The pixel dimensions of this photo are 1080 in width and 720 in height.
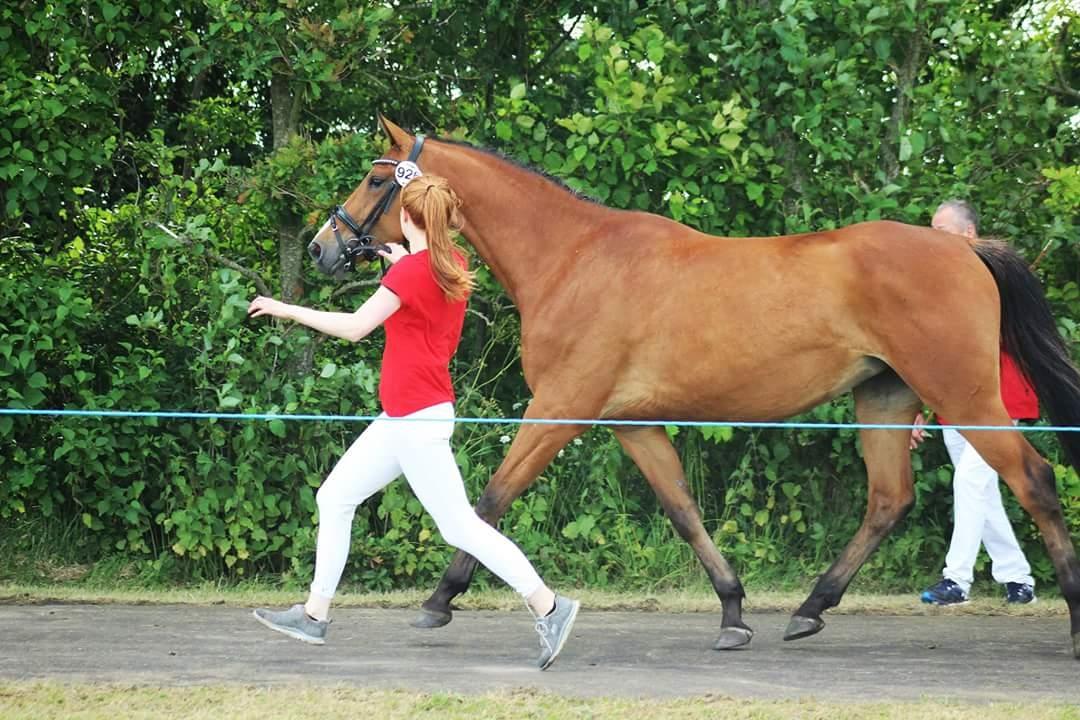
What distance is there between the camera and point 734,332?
22.4 ft

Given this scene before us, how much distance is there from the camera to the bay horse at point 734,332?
6.64m

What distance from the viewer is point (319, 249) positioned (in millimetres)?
7113

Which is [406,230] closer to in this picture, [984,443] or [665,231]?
[665,231]

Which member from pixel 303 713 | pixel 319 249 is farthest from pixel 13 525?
pixel 303 713

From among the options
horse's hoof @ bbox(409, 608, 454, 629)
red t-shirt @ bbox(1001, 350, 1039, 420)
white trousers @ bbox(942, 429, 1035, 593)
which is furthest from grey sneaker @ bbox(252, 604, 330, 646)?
red t-shirt @ bbox(1001, 350, 1039, 420)

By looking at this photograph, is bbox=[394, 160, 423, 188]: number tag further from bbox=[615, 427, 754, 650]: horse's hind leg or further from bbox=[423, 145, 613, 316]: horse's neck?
bbox=[615, 427, 754, 650]: horse's hind leg

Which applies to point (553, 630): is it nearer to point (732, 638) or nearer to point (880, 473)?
point (732, 638)

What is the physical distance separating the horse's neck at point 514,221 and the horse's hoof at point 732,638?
5.80ft

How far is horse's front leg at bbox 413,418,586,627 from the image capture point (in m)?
6.62

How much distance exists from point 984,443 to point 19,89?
571 centimetres

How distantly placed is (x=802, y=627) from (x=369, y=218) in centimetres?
282

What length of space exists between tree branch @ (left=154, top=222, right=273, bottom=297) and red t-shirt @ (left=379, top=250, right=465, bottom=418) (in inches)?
122

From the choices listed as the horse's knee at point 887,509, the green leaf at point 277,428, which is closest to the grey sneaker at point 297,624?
the green leaf at point 277,428

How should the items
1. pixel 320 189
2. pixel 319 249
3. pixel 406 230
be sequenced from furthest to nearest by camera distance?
pixel 320 189 → pixel 319 249 → pixel 406 230
